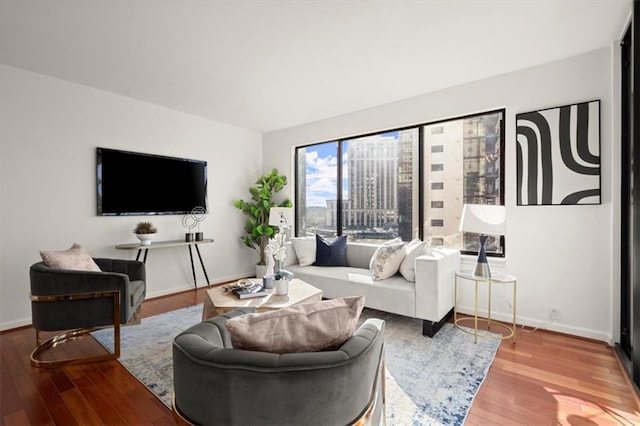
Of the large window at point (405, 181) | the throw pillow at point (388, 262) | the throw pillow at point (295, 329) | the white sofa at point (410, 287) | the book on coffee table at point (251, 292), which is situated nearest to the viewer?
the throw pillow at point (295, 329)

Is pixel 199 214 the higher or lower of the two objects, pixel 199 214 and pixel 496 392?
the higher

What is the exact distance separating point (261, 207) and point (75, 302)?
3.03 m

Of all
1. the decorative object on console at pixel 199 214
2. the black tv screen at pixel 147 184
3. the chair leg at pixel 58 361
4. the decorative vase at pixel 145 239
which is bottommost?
the chair leg at pixel 58 361

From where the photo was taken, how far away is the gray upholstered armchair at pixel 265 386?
2.91 feet

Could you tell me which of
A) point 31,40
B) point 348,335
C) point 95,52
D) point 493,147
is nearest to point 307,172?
point 493,147

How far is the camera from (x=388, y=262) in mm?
3176

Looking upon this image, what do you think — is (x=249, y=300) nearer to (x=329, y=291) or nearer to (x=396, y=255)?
(x=329, y=291)

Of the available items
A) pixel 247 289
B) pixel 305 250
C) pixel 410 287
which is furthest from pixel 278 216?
pixel 410 287

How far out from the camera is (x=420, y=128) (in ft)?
12.6

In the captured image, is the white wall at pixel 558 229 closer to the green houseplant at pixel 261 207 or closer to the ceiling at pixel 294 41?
the ceiling at pixel 294 41

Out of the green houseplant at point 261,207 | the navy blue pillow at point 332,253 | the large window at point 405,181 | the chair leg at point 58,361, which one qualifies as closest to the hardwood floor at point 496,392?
the chair leg at point 58,361

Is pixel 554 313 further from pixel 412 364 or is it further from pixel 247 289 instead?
pixel 247 289

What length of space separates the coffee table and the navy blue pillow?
114 cm

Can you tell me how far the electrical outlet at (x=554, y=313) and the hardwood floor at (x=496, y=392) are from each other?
0.33 m
